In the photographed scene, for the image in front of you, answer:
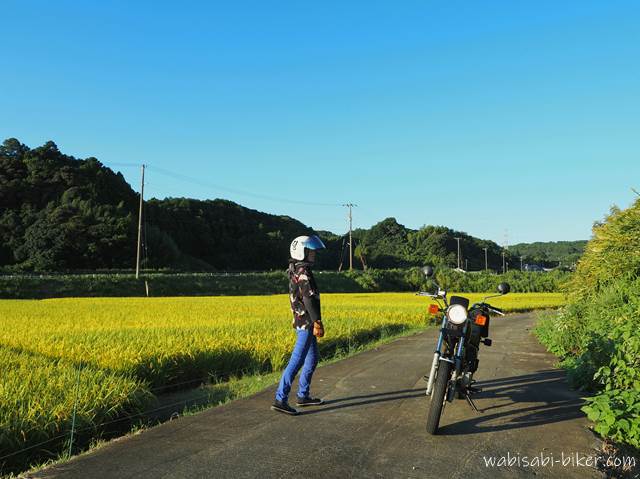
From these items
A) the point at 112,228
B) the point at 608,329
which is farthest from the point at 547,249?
the point at 608,329

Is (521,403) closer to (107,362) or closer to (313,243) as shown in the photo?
(313,243)

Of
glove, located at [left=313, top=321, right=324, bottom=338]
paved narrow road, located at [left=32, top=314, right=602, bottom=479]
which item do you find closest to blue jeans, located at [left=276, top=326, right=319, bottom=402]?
glove, located at [left=313, top=321, right=324, bottom=338]

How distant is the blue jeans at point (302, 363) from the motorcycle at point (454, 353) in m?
1.26

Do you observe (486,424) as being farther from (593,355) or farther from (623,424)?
(593,355)

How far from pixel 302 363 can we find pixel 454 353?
1.57m

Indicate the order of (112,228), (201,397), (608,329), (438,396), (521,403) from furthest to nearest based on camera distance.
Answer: (112,228) → (608,329) → (201,397) → (521,403) → (438,396)

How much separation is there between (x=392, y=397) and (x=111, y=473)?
334cm

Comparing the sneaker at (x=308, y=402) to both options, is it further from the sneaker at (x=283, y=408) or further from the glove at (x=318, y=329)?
the glove at (x=318, y=329)

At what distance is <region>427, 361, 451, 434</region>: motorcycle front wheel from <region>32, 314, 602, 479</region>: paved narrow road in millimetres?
115

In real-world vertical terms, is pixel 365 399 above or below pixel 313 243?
below

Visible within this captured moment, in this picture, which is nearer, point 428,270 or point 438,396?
point 438,396

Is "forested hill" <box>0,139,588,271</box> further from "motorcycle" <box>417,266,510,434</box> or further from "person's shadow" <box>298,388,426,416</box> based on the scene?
"motorcycle" <box>417,266,510,434</box>

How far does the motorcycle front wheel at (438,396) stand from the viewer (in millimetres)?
4449

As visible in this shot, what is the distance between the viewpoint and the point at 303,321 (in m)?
5.37
